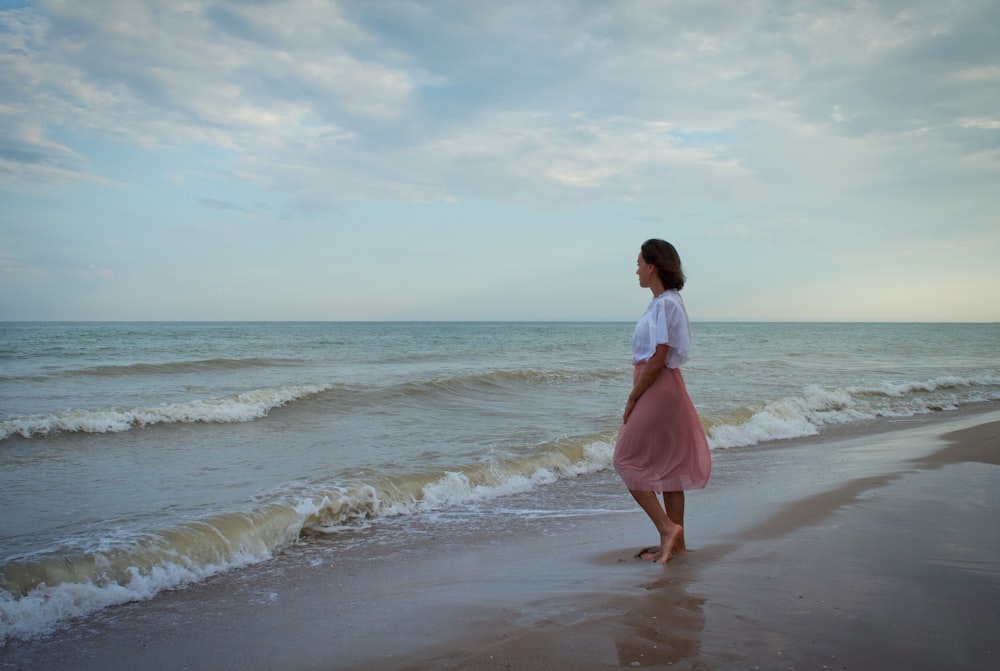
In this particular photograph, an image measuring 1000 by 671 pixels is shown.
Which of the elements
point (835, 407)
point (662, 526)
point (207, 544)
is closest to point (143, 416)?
point (207, 544)

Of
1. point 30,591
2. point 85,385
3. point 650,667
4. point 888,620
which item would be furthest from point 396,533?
point 85,385

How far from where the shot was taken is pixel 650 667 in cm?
257

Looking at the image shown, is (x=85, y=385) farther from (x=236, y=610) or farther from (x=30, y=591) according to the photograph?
(x=236, y=610)

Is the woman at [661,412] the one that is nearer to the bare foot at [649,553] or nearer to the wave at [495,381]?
the bare foot at [649,553]

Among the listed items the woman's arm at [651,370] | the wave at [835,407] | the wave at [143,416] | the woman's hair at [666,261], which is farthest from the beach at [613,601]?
the wave at [143,416]

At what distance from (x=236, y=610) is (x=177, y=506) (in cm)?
241

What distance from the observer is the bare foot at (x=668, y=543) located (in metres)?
→ 4.05

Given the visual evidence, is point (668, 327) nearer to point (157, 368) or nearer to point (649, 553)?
point (649, 553)

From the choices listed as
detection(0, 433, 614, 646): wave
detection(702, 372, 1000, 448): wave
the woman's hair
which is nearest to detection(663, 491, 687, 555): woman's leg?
the woman's hair

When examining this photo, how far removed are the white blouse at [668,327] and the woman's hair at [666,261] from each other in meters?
0.06

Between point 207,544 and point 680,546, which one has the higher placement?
point 680,546

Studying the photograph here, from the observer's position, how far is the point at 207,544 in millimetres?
4883

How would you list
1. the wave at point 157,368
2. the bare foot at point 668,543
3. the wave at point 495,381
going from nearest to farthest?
the bare foot at point 668,543, the wave at point 495,381, the wave at point 157,368

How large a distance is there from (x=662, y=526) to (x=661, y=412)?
0.76m
